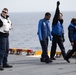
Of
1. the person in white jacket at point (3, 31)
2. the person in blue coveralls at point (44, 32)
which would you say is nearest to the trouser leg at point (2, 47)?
the person in white jacket at point (3, 31)

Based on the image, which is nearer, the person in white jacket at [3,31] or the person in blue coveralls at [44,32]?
the person in white jacket at [3,31]

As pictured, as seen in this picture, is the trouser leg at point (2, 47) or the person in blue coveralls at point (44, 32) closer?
the trouser leg at point (2, 47)

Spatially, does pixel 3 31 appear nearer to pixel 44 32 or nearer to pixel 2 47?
pixel 2 47

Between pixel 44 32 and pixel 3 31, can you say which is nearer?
pixel 3 31

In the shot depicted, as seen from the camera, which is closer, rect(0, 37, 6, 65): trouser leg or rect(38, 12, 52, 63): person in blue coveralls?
rect(0, 37, 6, 65): trouser leg

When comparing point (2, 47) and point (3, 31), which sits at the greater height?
point (3, 31)

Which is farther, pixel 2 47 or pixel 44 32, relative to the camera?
pixel 44 32

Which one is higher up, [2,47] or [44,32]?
[44,32]

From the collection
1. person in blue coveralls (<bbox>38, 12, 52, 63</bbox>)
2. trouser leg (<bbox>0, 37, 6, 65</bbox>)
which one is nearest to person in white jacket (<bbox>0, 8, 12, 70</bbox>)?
trouser leg (<bbox>0, 37, 6, 65</bbox>)

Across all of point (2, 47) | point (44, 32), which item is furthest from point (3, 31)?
point (44, 32)

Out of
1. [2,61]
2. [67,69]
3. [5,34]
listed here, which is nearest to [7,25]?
[5,34]

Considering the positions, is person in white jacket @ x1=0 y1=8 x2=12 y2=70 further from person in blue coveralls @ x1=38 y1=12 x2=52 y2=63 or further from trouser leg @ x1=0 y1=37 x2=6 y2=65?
person in blue coveralls @ x1=38 y1=12 x2=52 y2=63

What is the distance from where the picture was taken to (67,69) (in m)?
11.9

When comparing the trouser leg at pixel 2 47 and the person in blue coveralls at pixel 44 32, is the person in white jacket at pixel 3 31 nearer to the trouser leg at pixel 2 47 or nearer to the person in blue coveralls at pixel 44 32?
the trouser leg at pixel 2 47
